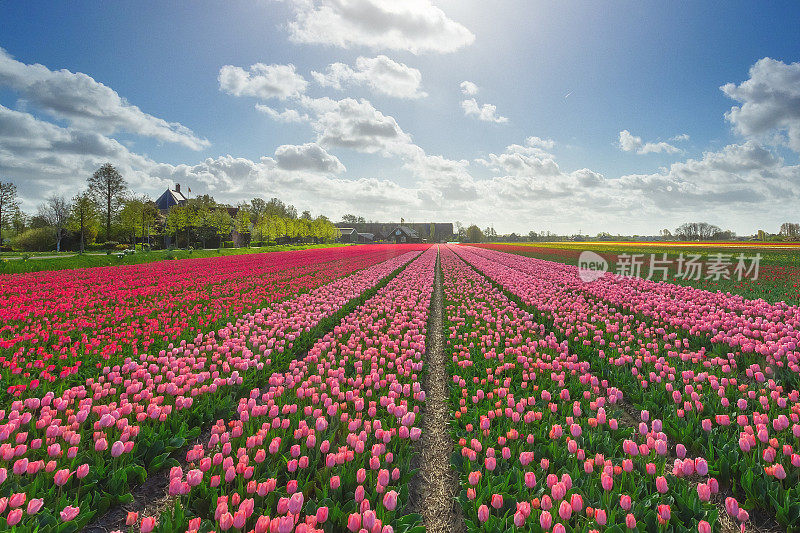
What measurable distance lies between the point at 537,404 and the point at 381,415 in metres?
2.10

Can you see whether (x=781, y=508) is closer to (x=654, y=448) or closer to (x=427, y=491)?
(x=654, y=448)

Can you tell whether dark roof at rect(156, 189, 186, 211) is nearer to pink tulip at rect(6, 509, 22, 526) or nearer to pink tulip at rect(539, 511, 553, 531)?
pink tulip at rect(6, 509, 22, 526)

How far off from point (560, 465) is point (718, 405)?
2493mm

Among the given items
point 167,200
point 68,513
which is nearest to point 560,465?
point 68,513

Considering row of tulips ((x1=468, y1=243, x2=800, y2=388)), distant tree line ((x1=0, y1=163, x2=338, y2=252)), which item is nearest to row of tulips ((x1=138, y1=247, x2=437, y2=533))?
row of tulips ((x1=468, y1=243, x2=800, y2=388))

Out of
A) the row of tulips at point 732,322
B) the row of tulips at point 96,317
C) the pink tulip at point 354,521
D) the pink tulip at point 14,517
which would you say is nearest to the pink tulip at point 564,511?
the pink tulip at point 354,521

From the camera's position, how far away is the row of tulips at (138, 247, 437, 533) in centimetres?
258

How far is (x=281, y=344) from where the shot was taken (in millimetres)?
7062

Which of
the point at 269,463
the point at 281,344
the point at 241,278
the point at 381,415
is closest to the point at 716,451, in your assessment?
the point at 381,415

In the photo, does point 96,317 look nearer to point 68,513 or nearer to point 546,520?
point 68,513

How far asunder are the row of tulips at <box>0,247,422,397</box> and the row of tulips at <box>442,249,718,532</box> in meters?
5.38

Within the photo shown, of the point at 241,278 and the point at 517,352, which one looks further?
the point at 241,278

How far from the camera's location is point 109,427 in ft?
12.4

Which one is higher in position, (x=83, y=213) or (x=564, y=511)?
(x=83, y=213)
